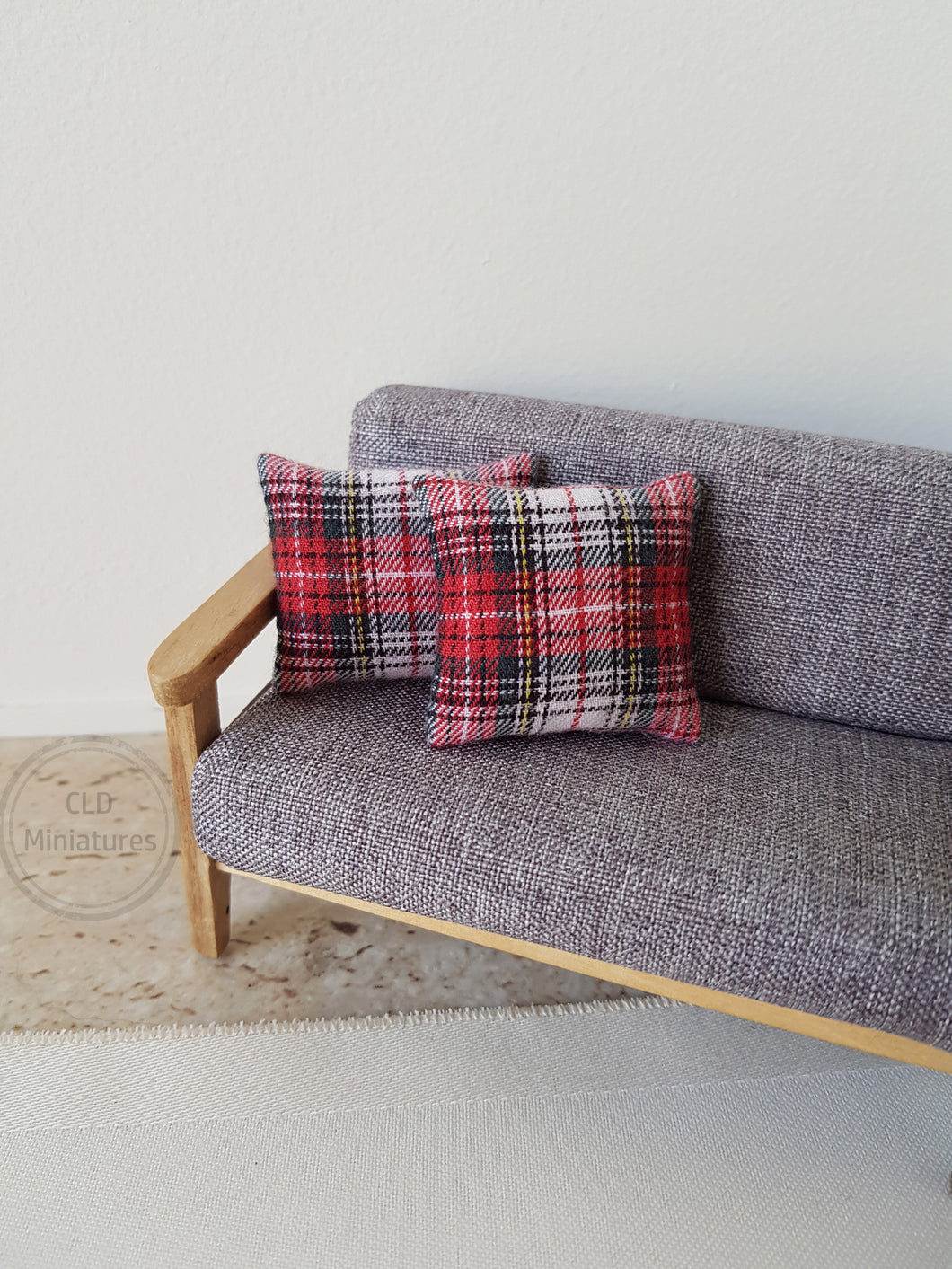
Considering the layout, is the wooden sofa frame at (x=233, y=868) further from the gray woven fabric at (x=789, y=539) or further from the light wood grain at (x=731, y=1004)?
the gray woven fabric at (x=789, y=539)

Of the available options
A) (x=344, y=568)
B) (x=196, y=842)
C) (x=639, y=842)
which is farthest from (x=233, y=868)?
(x=639, y=842)

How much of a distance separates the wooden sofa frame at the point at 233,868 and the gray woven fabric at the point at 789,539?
14.8 inches

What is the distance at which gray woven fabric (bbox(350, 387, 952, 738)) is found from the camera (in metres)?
1.34

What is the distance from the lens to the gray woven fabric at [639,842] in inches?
41.0

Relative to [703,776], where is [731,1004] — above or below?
below

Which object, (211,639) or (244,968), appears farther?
(244,968)

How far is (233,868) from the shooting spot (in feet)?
4.11

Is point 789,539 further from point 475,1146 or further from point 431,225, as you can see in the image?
point 475,1146

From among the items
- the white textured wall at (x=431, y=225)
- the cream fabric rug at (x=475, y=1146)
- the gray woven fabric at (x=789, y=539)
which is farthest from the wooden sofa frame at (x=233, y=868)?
the white textured wall at (x=431, y=225)

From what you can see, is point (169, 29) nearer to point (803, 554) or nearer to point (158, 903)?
point (803, 554)

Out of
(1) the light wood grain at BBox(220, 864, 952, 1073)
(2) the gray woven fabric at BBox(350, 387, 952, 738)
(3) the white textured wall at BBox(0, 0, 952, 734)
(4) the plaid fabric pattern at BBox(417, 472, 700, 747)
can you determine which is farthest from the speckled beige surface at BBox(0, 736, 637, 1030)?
(3) the white textured wall at BBox(0, 0, 952, 734)

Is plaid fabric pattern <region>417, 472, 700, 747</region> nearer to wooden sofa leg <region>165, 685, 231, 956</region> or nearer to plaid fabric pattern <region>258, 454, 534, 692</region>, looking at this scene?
plaid fabric pattern <region>258, 454, 534, 692</region>

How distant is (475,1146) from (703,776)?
0.61 metres

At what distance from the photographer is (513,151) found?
1456 millimetres
